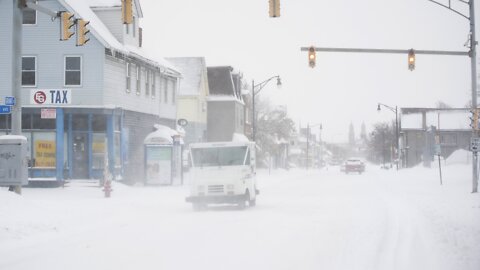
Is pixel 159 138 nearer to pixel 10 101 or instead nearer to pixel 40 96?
pixel 40 96

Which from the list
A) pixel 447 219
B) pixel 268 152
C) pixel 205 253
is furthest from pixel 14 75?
pixel 268 152

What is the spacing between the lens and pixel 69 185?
30312 millimetres

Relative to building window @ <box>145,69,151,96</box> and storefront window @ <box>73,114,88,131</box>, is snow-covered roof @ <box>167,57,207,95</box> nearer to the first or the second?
building window @ <box>145,69,151,96</box>

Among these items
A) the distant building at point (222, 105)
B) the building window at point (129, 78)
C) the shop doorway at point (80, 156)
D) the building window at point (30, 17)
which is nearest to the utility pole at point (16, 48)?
the shop doorway at point (80, 156)

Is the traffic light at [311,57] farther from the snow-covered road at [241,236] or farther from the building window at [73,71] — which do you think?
the building window at [73,71]

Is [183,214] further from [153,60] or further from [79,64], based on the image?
[153,60]

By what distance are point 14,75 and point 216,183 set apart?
754cm

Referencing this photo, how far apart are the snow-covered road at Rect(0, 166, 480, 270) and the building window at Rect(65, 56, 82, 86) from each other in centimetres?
1014

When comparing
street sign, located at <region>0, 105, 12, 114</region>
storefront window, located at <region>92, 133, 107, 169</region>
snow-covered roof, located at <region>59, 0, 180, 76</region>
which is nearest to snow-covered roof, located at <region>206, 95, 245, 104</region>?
snow-covered roof, located at <region>59, 0, 180, 76</region>

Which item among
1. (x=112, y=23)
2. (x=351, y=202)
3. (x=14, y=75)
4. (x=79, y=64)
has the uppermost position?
(x=112, y=23)

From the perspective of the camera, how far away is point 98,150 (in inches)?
1252

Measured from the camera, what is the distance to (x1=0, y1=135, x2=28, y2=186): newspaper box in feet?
58.0

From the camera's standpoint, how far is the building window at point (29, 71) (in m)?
31.0

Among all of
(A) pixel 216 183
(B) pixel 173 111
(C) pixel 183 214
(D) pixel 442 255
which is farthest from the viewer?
(B) pixel 173 111
